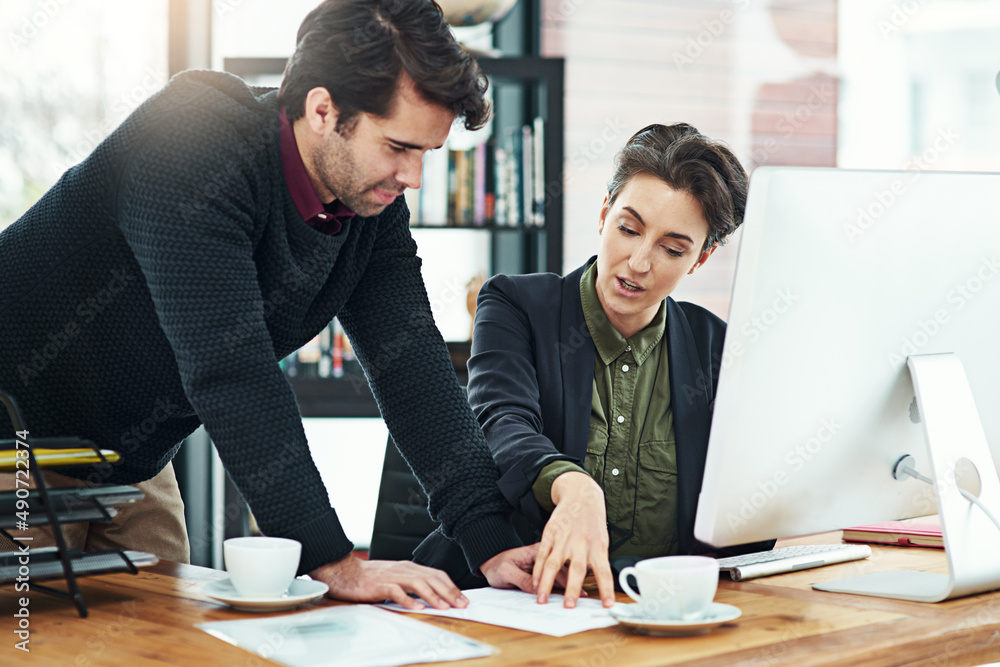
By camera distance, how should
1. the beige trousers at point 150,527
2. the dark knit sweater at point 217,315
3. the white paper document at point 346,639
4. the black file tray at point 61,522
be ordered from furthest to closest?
the beige trousers at point 150,527 < the dark knit sweater at point 217,315 < the black file tray at point 61,522 < the white paper document at point 346,639

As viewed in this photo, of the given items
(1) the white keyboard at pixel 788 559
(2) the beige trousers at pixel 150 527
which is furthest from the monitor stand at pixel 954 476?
(2) the beige trousers at pixel 150 527

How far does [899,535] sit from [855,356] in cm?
64

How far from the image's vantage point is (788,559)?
141 centimetres

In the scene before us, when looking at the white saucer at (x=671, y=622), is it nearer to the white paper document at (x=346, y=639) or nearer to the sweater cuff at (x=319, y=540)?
the white paper document at (x=346, y=639)

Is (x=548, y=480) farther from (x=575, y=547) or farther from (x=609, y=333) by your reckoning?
(x=609, y=333)

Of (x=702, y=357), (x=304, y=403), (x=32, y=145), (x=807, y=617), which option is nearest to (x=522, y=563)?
(x=807, y=617)

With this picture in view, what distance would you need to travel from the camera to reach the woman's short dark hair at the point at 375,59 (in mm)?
1215

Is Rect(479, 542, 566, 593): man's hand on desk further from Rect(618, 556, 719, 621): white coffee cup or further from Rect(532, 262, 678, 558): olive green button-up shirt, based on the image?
Rect(532, 262, 678, 558): olive green button-up shirt

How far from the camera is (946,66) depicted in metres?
3.65

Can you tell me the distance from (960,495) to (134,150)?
1106 millimetres

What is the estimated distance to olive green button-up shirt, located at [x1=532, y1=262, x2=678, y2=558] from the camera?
5.38ft

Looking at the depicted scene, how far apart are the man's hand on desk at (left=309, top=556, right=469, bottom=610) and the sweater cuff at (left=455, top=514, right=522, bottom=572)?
0.38ft

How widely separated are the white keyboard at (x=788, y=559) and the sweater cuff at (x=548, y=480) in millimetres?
262

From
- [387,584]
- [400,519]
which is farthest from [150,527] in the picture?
[387,584]
